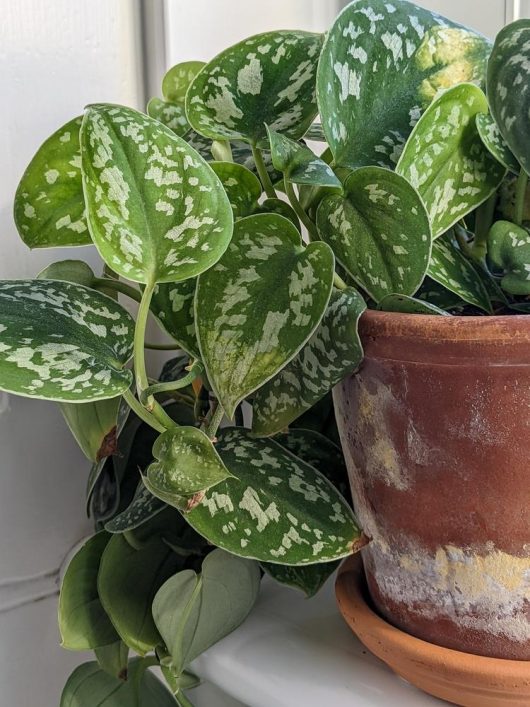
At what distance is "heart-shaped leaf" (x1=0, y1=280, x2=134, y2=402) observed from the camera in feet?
1.34

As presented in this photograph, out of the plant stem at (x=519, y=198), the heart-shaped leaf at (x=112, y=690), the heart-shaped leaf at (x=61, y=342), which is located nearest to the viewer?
the heart-shaped leaf at (x=61, y=342)

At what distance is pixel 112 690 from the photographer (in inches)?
24.6

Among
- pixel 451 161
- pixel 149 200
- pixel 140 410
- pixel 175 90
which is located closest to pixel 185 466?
pixel 140 410

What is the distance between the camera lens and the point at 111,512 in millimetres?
674

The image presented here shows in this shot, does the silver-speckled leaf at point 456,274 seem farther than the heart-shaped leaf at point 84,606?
No

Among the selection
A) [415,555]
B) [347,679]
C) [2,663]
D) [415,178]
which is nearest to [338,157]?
[415,178]

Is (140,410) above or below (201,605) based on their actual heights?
above

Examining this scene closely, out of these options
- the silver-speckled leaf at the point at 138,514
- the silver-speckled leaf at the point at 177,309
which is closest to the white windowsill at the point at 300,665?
the silver-speckled leaf at the point at 138,514

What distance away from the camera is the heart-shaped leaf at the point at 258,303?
1.43 ft

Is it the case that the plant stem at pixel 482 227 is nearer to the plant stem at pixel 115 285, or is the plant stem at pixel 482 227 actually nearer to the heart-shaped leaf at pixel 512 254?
the heart-shaped leaf at pixel 512 254

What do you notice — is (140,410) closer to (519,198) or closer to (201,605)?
(201,605)

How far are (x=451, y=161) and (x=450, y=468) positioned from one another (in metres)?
0.21

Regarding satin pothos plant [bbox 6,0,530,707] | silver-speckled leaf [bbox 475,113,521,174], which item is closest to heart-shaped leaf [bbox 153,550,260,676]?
satin pothos plant [bbox 6,0,530,707]

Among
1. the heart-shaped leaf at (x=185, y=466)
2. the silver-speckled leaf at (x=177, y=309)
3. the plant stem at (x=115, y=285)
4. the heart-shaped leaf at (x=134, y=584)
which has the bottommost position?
the heart-shaped leaf at (x=134, y=584)
